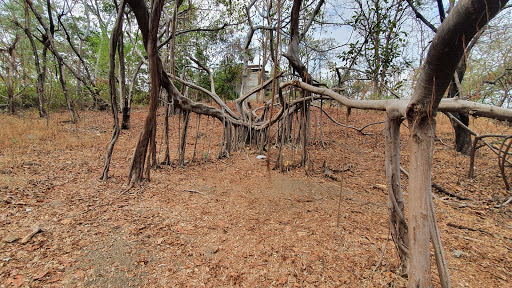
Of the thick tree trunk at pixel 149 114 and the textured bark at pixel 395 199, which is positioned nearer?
the textured bark at pixel 395 199

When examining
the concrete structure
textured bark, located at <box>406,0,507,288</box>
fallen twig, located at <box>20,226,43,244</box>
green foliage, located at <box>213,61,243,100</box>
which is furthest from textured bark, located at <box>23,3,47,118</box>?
textured bark, located at <box>406,0,507,288</box>

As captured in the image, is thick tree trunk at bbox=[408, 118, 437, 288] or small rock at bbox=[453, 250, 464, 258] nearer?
thick tree trunk at bbox=[408, 118, 437, 288]

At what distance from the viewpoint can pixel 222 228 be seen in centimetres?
224

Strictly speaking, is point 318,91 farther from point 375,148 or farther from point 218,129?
point 218,129

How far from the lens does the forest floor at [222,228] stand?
1587 mm

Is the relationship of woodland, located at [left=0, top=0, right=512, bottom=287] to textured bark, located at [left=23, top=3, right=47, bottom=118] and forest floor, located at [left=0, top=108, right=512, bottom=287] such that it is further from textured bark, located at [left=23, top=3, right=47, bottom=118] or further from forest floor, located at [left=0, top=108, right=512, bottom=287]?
textured bark, located at [left=23, top=3, right=47, bottom=118]

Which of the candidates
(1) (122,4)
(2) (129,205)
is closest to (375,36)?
(1) (122,4)

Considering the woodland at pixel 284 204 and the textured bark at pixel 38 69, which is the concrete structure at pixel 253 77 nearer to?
the textured bark at pixel 38 69

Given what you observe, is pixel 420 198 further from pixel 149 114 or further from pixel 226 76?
pixel 226 76

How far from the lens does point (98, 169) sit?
3.76 metres

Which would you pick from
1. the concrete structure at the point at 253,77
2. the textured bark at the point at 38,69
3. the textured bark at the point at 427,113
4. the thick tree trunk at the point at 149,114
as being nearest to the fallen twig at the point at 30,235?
the thick tree trunk at the point at 149,114

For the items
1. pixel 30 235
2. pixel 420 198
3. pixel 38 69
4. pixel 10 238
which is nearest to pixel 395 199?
pixel 420 198

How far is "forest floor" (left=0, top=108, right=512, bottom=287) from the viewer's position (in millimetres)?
1587

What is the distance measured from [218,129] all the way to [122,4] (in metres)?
6.68
